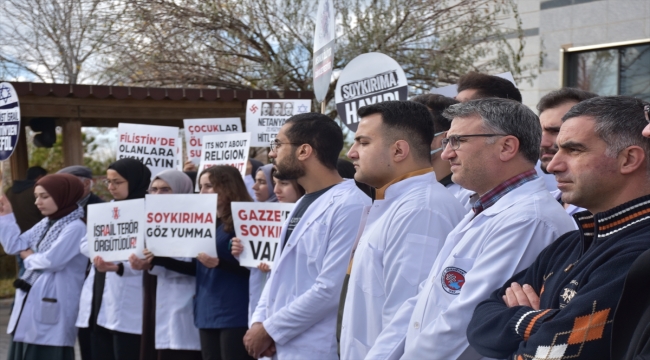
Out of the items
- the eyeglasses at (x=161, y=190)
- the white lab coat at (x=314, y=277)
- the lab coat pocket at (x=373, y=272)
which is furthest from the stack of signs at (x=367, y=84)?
the lab coat pocket at (x=373, y=272)

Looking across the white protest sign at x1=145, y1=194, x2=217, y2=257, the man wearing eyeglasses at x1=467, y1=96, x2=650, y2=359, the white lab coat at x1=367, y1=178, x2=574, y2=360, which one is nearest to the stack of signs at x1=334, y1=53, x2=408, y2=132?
the white protest sign at x1=145, y1=194, x2=217, y2=257

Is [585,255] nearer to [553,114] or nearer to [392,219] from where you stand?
[392,219]

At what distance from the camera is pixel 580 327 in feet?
7.80

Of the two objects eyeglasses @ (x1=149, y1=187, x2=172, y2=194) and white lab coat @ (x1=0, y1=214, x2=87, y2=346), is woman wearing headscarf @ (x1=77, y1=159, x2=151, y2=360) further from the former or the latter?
eyeglasses @ (x1=149, y1=187, x2=172, y2=194)

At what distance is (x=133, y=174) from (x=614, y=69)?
7265 mm

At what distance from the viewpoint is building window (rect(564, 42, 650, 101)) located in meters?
11.3

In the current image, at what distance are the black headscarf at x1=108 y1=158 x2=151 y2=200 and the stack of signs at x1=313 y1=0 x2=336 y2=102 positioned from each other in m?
1.80

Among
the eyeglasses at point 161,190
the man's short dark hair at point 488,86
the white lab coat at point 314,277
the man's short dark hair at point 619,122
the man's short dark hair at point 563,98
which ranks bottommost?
the white lab coat at point 314,277

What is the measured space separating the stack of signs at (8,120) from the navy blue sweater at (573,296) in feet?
22.7

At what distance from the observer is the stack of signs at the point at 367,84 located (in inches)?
253

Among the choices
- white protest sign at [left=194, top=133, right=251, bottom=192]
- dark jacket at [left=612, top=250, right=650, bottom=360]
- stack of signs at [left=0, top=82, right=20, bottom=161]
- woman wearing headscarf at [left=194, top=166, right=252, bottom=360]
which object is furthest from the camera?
stack of signs at [left=0, top=82, right=20, bottom=161]

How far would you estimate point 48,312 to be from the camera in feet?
22.8

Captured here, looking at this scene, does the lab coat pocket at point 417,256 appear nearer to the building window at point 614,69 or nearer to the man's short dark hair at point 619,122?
the man's short dark hair at point 619,122

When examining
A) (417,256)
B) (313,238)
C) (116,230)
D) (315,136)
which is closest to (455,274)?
(417,256)
